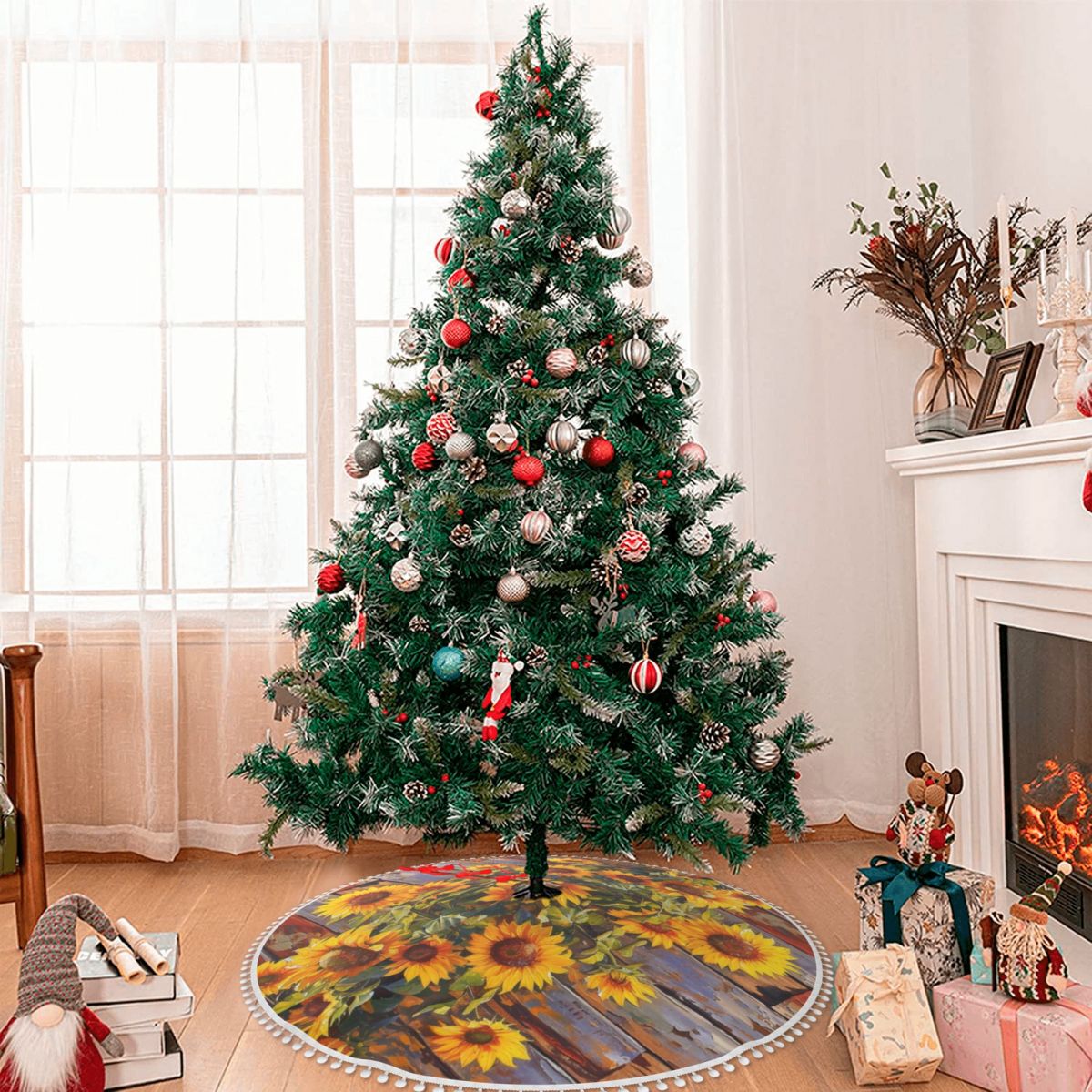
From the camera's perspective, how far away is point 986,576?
8.38 ft

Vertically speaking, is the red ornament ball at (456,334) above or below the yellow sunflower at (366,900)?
above

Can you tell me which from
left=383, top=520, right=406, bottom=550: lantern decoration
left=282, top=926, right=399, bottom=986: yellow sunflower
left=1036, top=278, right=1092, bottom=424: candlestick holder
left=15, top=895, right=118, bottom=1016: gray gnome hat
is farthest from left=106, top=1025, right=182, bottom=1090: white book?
left=1036, top=278, right=1092, bottom=424: candlestick holder

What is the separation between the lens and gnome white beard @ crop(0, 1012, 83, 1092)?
161 centimetres

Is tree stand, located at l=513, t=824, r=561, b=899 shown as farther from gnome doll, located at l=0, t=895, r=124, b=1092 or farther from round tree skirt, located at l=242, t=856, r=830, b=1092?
gnome doll, located at l=0, t=895, r=124, b=1092

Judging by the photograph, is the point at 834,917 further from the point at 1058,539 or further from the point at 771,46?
the point at 771,46

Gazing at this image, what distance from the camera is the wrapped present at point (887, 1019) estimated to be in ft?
5.85

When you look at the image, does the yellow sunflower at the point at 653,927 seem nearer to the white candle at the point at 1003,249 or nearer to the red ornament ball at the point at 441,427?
the red ornament ball at the point at 441,427

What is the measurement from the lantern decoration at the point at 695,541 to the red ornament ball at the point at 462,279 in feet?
2.26

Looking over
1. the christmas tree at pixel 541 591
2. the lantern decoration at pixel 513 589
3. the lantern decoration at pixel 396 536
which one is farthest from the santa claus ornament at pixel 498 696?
the lantern decoration at pixel 396 536

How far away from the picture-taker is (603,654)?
2.20 metres

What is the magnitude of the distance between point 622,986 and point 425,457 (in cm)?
113

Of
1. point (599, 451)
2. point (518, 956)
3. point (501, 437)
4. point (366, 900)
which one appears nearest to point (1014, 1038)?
point (518, 956)

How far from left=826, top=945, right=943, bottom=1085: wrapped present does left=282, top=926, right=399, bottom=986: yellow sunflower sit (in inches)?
37.0

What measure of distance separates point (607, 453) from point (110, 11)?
2030 mm
